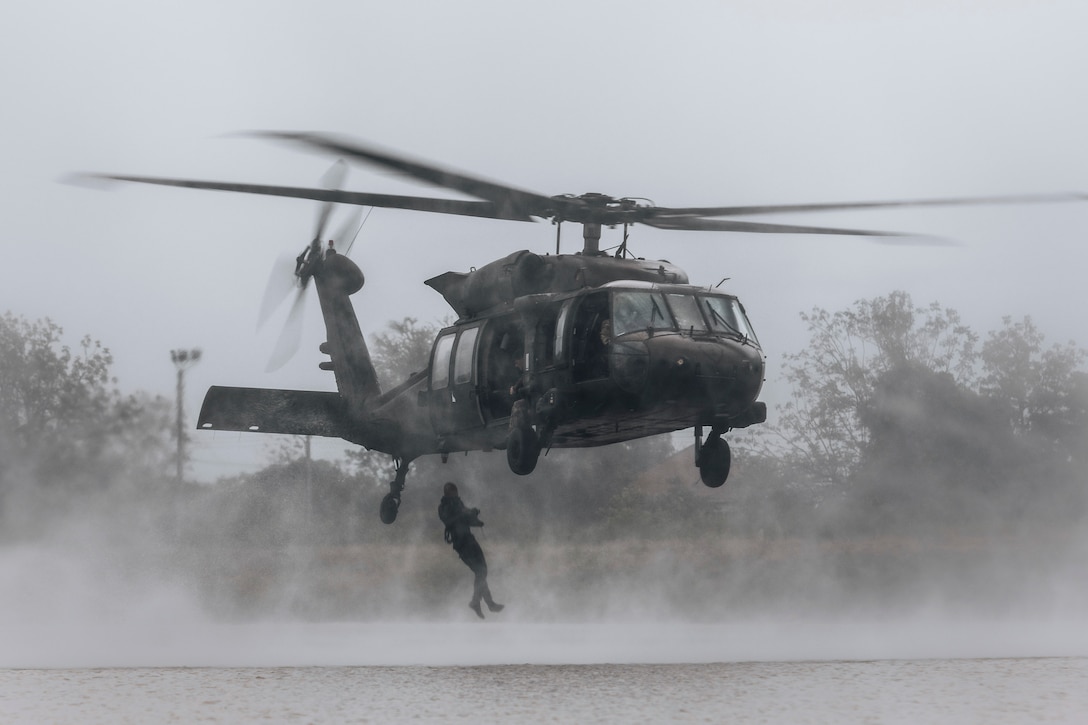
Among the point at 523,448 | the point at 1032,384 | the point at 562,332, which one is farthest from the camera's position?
the point at 1032,384

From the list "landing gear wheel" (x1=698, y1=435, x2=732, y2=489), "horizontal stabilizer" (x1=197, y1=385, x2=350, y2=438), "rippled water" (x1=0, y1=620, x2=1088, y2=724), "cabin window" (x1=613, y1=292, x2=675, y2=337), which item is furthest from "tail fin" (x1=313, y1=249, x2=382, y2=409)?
"cabin window" (x1=613, y1=292, x2=675, y2=337)

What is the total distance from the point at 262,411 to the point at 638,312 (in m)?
6.31

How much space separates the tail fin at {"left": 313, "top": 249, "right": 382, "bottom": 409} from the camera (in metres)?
18.9

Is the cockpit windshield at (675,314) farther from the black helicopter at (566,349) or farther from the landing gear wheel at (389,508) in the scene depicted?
the landing gear wheel at (389,508)

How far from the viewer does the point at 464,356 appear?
16078 millimetres

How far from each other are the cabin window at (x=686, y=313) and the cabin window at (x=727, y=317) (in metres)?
0.12

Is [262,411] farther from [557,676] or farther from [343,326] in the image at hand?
[557,676]

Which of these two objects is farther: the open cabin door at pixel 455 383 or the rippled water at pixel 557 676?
the open cabin door at pixel 455 383

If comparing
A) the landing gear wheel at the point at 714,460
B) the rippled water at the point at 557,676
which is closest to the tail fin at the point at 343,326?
the rippled water at the point at 557,676

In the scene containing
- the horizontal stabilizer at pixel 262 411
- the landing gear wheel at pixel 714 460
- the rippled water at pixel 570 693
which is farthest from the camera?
the horizontal stabilizer at pixel 262 411

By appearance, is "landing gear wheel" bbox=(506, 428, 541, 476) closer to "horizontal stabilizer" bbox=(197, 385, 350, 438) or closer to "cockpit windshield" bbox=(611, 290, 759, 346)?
"cockpit windshield" bbox=(611, 290, 759, 346)

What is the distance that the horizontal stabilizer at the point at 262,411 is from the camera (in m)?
17.8

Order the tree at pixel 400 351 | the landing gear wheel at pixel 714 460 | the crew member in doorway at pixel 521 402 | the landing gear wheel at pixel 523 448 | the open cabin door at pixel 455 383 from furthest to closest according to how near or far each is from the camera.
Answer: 1. the tree at pixel 400 351
2. the open cabin door at pixel 455 383
3. the landing gear wheel at pixel 714 460
4. the crew member in doorway at pixel 521 402
5. the landing gear wheel at pixel 523 448

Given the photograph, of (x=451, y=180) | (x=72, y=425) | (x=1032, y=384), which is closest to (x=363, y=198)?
(x=451, y=180)
